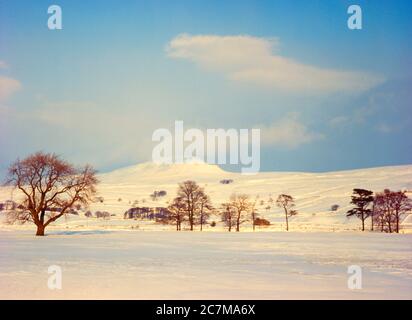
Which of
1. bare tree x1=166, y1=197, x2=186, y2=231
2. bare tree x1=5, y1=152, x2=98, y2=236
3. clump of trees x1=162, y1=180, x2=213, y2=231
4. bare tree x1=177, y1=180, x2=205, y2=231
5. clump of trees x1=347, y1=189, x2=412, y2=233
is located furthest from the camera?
bare tree x1=166, y1=197, x2=186, y2=231

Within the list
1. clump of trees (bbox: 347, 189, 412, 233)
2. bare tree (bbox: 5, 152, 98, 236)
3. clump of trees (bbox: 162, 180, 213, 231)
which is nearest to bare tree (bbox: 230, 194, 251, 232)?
clump of trees (bbox: 162, 180, 213, 231)

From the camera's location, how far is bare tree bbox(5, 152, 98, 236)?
48625mm

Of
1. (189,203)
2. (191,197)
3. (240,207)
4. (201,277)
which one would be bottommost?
(201,277)

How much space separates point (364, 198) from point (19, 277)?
64139 millimetres

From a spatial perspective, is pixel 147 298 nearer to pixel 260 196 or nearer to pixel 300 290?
pixel 300 290

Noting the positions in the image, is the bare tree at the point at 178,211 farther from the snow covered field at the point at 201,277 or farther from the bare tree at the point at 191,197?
the snow covered field at the point at 201,277

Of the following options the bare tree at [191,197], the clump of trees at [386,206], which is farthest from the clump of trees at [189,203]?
the clump of trees at [386,206]

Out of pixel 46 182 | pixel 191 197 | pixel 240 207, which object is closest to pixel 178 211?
pixel 191 197

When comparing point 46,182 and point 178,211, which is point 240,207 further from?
point 46,182

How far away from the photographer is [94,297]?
44.4ft

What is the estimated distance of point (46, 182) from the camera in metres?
50.0

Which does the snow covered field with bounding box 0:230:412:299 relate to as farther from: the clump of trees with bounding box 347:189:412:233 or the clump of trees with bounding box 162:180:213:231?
the clump of trees with bounding box 162:180:213:231
